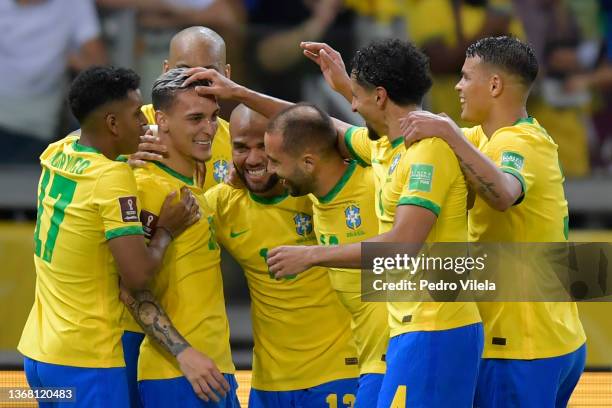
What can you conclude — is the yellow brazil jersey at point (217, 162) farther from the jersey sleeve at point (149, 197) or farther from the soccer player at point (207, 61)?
the jersey sleeve at point (149, 197)

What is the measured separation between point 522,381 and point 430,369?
561 mm

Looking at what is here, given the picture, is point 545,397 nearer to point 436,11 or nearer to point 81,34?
point 436,11

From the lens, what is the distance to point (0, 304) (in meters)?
8.20

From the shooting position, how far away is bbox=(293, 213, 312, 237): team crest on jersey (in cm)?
468

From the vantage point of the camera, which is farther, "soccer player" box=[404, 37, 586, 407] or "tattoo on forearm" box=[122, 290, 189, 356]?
"soccer player" box=[404, 37, 586, 407]

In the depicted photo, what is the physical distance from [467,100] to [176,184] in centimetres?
121

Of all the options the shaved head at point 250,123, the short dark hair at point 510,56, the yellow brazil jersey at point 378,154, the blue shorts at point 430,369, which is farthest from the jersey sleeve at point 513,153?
the shaved head at point 250,123

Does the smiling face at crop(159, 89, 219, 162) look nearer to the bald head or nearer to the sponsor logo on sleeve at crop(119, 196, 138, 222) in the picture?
the sponsor logo on sleeve at crop(119, 196, 138, 222)

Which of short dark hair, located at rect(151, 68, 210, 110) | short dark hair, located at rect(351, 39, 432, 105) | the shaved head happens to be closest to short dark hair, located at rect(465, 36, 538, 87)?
short dark hair, located at rect(351, 39, 432, 105)

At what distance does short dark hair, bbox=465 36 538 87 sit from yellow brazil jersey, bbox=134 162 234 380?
4.29ft

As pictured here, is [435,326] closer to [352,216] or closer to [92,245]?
[352,216]

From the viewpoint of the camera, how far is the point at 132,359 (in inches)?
181

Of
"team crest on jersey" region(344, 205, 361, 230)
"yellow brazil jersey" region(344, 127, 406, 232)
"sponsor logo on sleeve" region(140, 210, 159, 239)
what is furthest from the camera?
"team crest on jersey" region(344, 205, 361, 230)

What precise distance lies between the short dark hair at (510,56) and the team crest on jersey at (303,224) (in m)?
0.98
